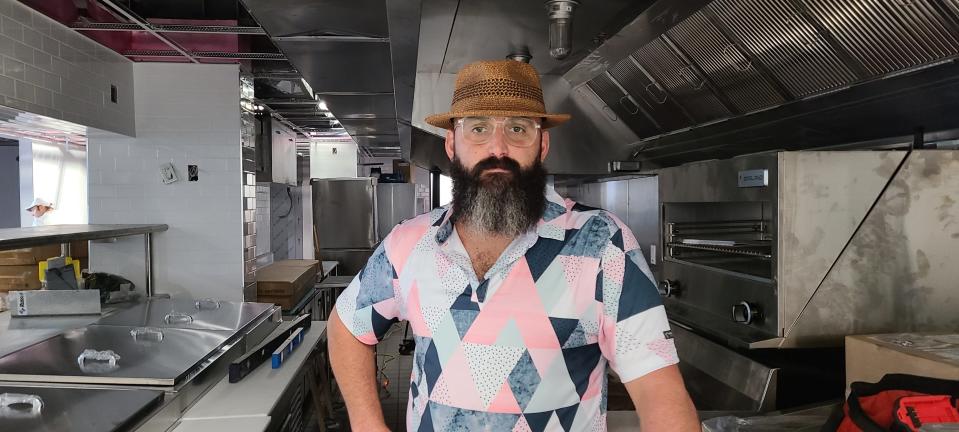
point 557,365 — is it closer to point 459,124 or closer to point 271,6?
point 459,124

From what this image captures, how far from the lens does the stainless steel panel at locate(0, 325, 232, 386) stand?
188 centimetres

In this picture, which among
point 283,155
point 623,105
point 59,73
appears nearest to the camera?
point 623,105

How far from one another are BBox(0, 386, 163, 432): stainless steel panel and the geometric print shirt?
2.85 ft

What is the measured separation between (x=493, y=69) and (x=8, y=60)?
301 centimetres

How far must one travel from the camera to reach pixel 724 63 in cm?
223

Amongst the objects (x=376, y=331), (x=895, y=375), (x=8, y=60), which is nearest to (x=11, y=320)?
(x=8, y=60)

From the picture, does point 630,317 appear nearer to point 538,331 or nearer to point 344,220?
point 538,331

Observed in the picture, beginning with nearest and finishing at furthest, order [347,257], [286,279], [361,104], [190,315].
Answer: [190,315]
[361,104]
[286,279]
[347,257]

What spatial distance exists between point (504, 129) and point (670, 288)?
1586 mm

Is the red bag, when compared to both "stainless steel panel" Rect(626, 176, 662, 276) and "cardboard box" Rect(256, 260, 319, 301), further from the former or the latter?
"cardboard box" Rect(256, 260, 319, 301)

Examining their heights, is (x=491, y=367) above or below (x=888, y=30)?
below

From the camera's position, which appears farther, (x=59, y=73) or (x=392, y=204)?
(x=392, y=204)

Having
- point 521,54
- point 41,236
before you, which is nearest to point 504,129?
point 521,54

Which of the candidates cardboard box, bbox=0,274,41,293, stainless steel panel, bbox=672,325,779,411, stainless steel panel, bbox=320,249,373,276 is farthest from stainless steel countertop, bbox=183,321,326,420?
stainless steel panel, bbox=320,249,373,276
